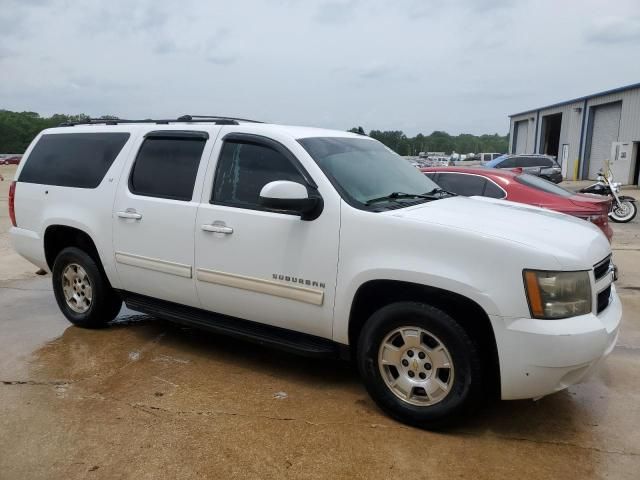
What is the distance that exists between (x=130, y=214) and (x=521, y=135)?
52584 mm

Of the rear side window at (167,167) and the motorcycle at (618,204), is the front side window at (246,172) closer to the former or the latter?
the rear side window at (167,167)

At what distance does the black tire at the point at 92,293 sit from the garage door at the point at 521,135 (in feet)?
161

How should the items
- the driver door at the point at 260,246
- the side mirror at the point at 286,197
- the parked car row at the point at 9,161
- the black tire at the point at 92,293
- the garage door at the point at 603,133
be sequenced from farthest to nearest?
the parked car row at the point at 9,161
the garage door at the point at 603,133
the black tire at the point at 92,293
the driver door at the point at 260,246
the side mirror at the point at 286,197

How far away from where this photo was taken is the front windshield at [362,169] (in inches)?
150

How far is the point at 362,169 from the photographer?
4105 millimetres

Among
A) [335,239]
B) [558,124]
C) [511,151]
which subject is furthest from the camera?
[511,151]

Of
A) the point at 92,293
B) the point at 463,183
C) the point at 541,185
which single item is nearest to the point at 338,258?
the point at 92,293

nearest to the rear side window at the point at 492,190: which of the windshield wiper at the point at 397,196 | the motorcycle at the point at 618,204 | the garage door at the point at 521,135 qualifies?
the windshield wiper at the point at 397,196

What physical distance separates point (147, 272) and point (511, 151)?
174 feet

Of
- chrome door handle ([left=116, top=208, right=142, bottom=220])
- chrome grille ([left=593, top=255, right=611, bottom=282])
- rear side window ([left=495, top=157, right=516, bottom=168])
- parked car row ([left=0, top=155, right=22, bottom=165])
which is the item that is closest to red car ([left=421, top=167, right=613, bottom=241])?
chrome grille ([left=593, top=255, right=611, bottom=282])

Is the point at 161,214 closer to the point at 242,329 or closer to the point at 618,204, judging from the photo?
the point at 242,329

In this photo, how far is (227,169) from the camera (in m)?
4.22

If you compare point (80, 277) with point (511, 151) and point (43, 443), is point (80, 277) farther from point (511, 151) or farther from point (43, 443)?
point (511, 151)

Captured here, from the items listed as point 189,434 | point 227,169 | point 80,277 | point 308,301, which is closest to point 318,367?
point 308,301
